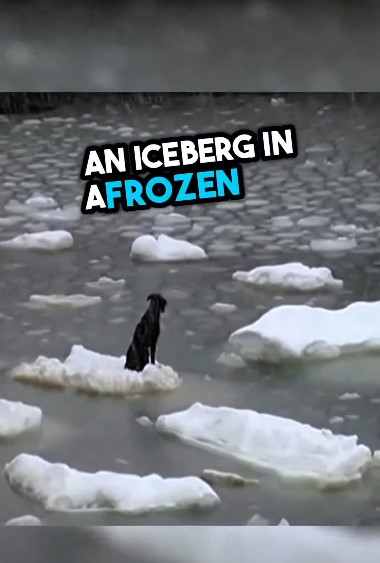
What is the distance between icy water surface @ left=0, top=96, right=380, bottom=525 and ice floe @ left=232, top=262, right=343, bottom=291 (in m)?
0.02

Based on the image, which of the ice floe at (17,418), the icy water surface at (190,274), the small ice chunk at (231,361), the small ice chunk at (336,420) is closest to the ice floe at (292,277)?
the icy water surface at (190,274)

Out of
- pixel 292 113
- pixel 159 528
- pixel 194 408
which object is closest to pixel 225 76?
pixel 292 113

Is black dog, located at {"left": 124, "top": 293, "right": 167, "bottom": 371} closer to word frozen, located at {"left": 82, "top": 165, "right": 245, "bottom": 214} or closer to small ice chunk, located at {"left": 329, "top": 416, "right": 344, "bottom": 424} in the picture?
word frozen, located at {"left": 82, "top": 165, "right": 245, "bottom": 214}

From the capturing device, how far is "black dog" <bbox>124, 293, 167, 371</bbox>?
1.34 m

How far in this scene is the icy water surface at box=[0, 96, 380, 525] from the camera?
132cm

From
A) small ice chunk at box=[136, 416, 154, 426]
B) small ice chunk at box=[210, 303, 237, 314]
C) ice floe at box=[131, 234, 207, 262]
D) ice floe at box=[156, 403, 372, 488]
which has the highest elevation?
ice floe at box=[131, 234, 207, 262]

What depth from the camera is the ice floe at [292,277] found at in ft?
4.45

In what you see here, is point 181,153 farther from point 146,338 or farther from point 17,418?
point 17,418

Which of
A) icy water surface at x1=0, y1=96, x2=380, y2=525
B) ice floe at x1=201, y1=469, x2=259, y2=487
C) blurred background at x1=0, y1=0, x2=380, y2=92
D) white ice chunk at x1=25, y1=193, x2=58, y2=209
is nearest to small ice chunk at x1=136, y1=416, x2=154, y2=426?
icy water surface at x1=0, y1=96, x2=380, y2=525

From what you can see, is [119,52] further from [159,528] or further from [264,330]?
[159,528]

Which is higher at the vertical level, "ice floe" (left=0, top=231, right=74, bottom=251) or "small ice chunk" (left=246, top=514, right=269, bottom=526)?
"ice floe" (left=0, top=231, right=74, bottom=251)

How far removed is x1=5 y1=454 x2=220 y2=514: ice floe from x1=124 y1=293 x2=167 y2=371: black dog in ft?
0.70

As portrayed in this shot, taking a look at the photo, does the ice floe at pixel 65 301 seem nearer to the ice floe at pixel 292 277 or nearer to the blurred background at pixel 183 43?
the ice floe at pixel 292 277

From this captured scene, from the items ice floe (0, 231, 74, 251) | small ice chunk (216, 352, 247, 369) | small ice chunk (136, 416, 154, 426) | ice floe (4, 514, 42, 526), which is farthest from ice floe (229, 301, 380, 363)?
ice floe (4, 514, 42, 526)
